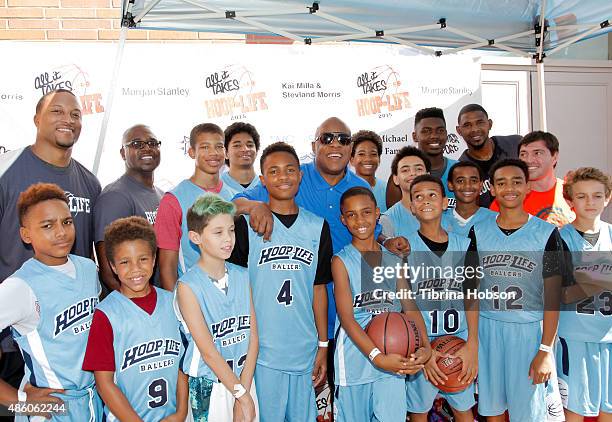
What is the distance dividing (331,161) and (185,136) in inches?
97.8

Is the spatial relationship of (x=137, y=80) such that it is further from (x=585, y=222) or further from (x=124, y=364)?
(x=585, y=222)

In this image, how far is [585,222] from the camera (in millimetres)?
3924

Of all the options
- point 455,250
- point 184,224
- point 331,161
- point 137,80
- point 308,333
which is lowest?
point 308,333

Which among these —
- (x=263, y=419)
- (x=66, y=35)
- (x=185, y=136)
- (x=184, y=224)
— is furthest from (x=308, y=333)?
(x=66, y=35)

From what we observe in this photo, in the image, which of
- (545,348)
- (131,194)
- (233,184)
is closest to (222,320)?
(131,194)

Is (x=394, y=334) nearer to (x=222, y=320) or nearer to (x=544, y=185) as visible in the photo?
(x=222, y=320)

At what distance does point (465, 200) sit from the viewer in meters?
4.05

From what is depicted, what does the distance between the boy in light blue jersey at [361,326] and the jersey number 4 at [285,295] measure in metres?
0.29

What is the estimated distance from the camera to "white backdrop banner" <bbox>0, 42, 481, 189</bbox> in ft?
18.1

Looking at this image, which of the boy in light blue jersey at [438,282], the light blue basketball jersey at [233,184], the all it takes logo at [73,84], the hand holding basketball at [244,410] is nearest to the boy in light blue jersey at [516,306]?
the boy in light blue jersey at [438,282]

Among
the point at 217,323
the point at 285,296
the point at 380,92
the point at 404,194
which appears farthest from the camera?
the point at 380,92

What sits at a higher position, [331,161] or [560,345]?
[331,161]

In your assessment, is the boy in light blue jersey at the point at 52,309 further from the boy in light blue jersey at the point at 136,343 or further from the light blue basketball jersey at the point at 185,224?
the light blue basketball jersey at the point at 185,224

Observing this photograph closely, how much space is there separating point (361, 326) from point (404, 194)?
46.5 inches
